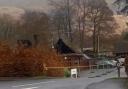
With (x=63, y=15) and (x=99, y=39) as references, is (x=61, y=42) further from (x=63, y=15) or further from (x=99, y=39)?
(x=99, y=39)

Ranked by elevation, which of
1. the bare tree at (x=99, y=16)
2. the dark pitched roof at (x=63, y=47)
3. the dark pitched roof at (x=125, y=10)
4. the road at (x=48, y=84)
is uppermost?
the bare tree at (x=99, y=16)

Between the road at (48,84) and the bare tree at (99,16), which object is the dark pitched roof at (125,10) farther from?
the bare tree at (99,16)

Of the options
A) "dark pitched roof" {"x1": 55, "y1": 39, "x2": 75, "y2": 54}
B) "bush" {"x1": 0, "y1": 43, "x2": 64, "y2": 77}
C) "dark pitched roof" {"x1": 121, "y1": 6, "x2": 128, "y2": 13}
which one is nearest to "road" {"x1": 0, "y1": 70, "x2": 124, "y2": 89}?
"dark pitched roof" {"x1": 121, "y1": 6, "x2": 128, "y2": 13}

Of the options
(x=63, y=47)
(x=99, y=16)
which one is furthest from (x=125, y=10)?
(x=99, y=16)

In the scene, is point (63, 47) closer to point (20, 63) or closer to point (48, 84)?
point (20, 63)

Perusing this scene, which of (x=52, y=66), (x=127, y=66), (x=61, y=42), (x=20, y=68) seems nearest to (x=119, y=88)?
(x=127, y=66)

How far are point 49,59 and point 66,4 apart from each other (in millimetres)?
54051

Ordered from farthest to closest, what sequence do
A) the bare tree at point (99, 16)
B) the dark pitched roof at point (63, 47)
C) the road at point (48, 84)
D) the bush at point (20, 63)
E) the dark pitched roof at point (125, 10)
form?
the bare tree at point (99, 16)
the dark pitched roof at point (63, 47)
the bush at point (20, 63)
the road at point (48, 84)
the dark pitched roof at point (125, 10)

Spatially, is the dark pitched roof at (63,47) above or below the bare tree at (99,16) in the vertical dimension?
below

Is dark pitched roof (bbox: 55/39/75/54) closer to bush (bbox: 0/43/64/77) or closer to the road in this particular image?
bush (bbox: 0/43/64/77)

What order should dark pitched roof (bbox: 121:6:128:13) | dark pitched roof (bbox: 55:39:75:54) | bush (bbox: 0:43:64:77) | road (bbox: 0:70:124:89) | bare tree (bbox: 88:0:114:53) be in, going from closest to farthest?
dark pitched roof (bbox: 121:6:128:13) → road (bbox: 0:70:124:89) → bush (bbox: 0:43:64:77) → dark pitched roof (bbox: 55:39:75:54) → bare tree (bbox: 88:0:114:53)

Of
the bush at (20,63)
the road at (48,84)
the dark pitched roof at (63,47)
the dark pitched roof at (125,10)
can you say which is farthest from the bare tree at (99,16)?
the dark pitched roof at (125,10)

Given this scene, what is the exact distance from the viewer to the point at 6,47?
4053 centimetres

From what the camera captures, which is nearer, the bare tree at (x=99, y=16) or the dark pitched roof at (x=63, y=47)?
the dark pitched roof at (x=63, y=47)
